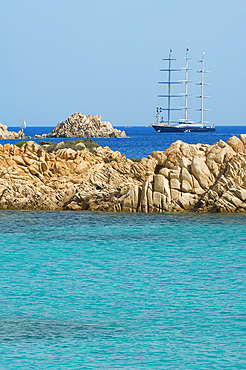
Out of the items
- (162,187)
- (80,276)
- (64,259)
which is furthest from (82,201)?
(80,276)

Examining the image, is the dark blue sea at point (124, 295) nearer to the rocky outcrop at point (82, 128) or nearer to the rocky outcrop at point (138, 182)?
the rocky outcrop at point (138, 182)

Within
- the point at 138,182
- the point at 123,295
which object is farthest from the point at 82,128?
the point at 123,295

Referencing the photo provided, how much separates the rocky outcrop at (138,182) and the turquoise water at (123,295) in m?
3.01

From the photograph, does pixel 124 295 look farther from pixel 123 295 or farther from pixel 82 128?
pixel 82 128

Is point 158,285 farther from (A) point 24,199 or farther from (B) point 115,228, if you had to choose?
(A) point 24,199

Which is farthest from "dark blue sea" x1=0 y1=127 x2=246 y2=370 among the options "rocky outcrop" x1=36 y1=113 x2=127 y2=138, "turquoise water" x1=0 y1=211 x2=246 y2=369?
"rocky outcrop" x1=36 y1=113 x2=127 y2=138

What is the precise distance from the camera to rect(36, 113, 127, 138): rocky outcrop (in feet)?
602

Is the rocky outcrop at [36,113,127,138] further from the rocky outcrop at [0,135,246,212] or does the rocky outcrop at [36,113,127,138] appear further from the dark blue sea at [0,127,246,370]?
the dark blue sea at [0,127,246,370]

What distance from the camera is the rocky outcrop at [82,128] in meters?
184

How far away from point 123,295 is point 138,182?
767 inches

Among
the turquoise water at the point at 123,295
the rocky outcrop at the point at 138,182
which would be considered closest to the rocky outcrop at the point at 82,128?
the rocky outcrop at the point at 138,182

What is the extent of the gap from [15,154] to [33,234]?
1394 cm

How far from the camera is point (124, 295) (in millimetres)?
17938

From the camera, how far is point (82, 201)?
3591cm
